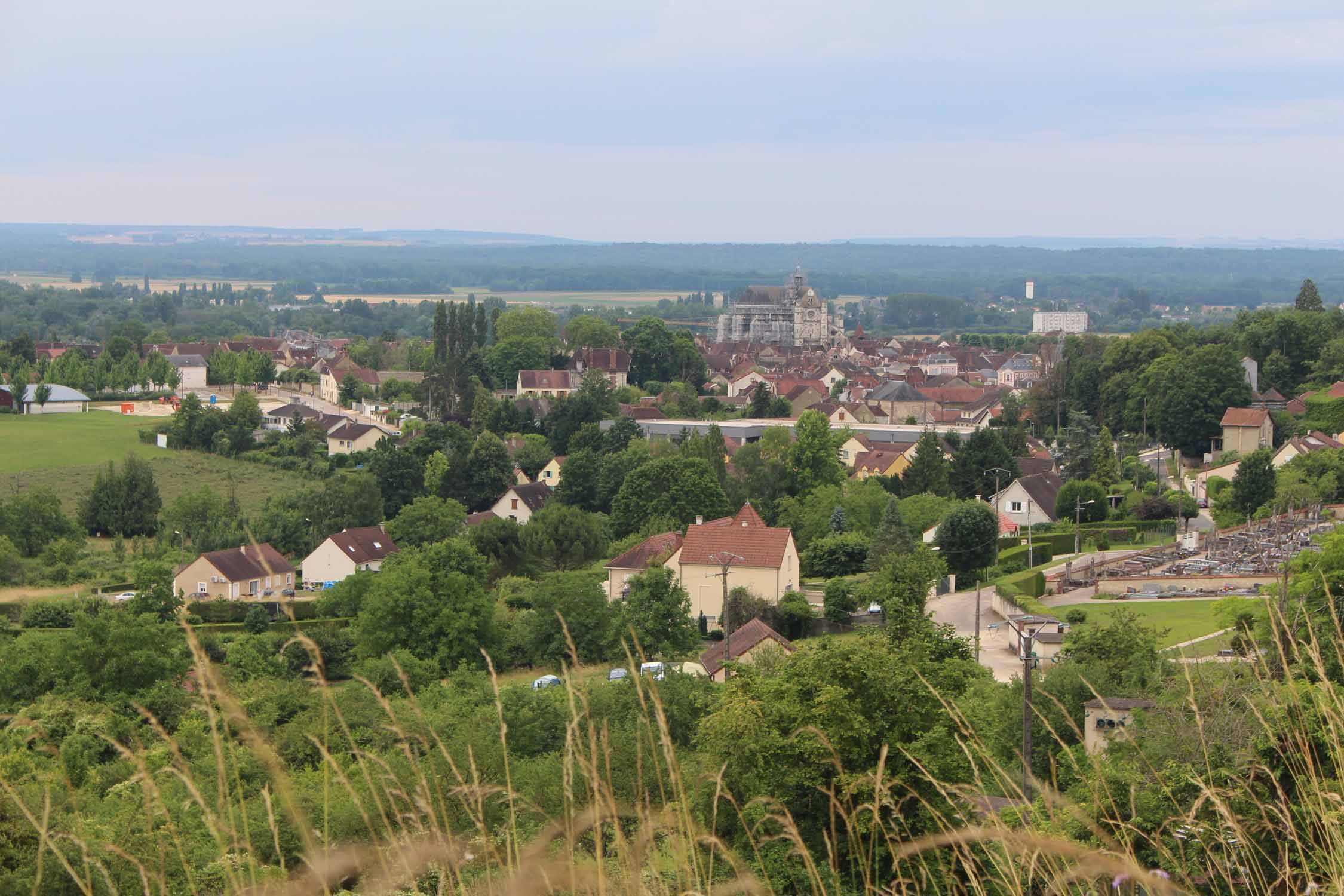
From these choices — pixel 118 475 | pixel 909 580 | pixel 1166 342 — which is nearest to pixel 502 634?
pixel 909 580

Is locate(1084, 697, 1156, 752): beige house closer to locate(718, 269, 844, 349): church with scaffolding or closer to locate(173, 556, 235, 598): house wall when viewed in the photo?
locate(173, 556, 235, 598): house wall

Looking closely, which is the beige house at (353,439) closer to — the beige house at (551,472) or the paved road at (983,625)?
the beige house at (551,472)

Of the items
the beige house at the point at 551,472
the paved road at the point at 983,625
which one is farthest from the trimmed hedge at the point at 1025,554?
the beige house at the point at 551,472

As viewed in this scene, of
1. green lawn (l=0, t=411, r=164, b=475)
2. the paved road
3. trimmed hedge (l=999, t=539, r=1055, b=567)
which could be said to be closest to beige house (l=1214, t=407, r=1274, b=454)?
trimmed hedge (l=999, t=539, r=1055, b=567)

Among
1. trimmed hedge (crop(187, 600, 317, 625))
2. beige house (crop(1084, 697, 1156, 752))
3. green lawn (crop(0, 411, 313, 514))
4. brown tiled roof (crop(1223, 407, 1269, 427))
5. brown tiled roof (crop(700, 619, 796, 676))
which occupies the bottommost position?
green lawn (crop(0, 411, 313, 514))

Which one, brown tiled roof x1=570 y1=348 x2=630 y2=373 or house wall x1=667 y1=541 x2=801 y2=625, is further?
brown tiled roof x1=570 y1=348 x2=630 y2=373

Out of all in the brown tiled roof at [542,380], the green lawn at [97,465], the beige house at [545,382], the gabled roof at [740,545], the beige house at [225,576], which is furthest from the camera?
the brown tiled roof at [542,380]
